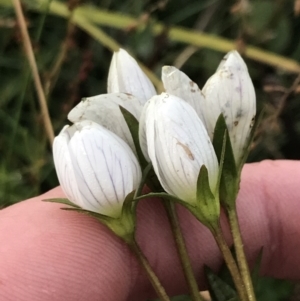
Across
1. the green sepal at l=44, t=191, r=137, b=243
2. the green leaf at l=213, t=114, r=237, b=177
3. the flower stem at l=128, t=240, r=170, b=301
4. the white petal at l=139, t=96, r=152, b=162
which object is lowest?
the flower stem at l=128, t=240, r=170, b=301

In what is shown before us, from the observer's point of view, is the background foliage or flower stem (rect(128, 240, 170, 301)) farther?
the background foliage

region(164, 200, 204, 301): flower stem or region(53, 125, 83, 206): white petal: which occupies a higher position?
region(53, 125, 83, 206): white petal

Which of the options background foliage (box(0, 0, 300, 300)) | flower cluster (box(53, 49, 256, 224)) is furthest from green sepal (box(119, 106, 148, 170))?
background foliage (box(0, 0, 300, 300))

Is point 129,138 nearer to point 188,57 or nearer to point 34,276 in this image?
point 34,276

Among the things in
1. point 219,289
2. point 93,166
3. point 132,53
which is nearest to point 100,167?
point 93,166

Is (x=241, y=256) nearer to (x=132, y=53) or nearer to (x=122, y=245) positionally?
(x=122, y=245)

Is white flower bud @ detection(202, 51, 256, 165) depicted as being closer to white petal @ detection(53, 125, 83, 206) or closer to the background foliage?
white petal @ detection(53, 125, 83, 206)

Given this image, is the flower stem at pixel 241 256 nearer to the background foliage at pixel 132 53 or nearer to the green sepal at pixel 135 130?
the green sepal at pixel 135 130
